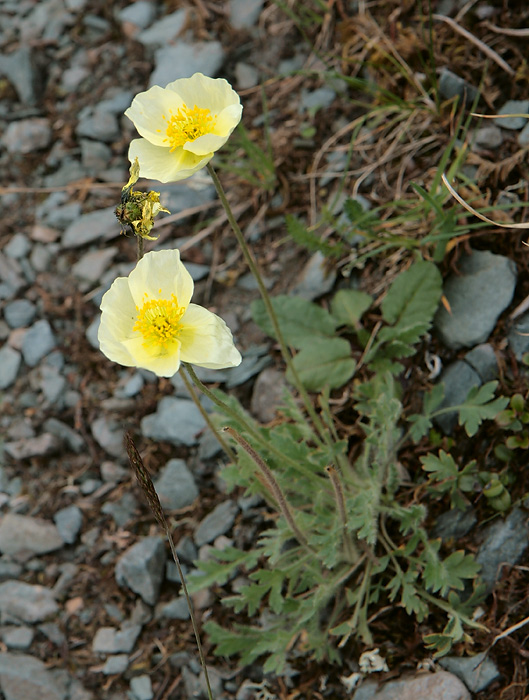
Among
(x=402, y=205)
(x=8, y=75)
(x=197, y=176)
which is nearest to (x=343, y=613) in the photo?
(x=402, y=205)

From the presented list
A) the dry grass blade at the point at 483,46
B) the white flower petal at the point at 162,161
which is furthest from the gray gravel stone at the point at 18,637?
the dry grass blade at the point at 483,46

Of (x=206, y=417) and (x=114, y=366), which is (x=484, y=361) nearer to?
(x=206, y=417)

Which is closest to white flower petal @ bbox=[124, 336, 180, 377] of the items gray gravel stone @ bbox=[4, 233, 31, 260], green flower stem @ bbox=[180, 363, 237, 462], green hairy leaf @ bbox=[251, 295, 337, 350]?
green flower stem @ bbox=[180, 363, 237, 462]

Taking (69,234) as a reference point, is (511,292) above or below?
above

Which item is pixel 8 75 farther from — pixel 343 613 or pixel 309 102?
pixel 343 613

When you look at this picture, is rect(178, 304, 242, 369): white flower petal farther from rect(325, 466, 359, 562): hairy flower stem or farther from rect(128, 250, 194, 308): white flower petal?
rect(325, 466, 359, 562): hairy flower stem

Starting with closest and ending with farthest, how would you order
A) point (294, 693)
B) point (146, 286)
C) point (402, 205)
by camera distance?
point (146, 286)
point (294, 693)
point (402, 205)

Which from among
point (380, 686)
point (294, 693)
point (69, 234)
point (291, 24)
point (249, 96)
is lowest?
point (294, 693)
